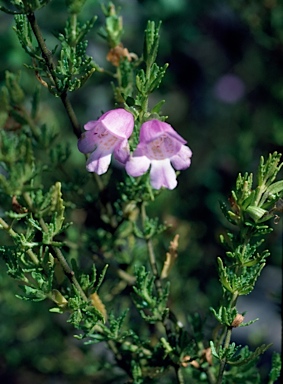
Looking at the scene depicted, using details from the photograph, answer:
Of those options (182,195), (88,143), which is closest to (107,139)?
(88,143)

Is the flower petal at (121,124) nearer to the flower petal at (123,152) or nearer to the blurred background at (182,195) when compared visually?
the flower petal at (123,152)

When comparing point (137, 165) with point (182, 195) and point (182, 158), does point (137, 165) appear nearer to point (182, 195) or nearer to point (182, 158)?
point (182, 158)

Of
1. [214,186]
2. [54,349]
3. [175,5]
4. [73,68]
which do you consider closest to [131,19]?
[175,5]

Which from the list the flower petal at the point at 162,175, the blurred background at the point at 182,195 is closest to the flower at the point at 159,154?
the flower petal at the point at 162,175

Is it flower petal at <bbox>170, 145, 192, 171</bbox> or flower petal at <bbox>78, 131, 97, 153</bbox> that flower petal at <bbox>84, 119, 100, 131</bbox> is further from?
flower petal at <bbox>170, 145, 192, 171</bbox>

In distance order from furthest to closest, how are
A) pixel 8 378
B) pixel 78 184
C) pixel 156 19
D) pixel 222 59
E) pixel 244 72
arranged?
pixel 222 59 → pixel 244 72 → pixel 8 378 → pixel 156 19 → pixel 78 184

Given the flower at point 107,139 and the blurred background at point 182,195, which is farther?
the blurred background at point 182,195

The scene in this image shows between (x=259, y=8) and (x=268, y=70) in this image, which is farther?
(x=268, y=70)

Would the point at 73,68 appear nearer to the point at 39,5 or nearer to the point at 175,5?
the point at 39,5
